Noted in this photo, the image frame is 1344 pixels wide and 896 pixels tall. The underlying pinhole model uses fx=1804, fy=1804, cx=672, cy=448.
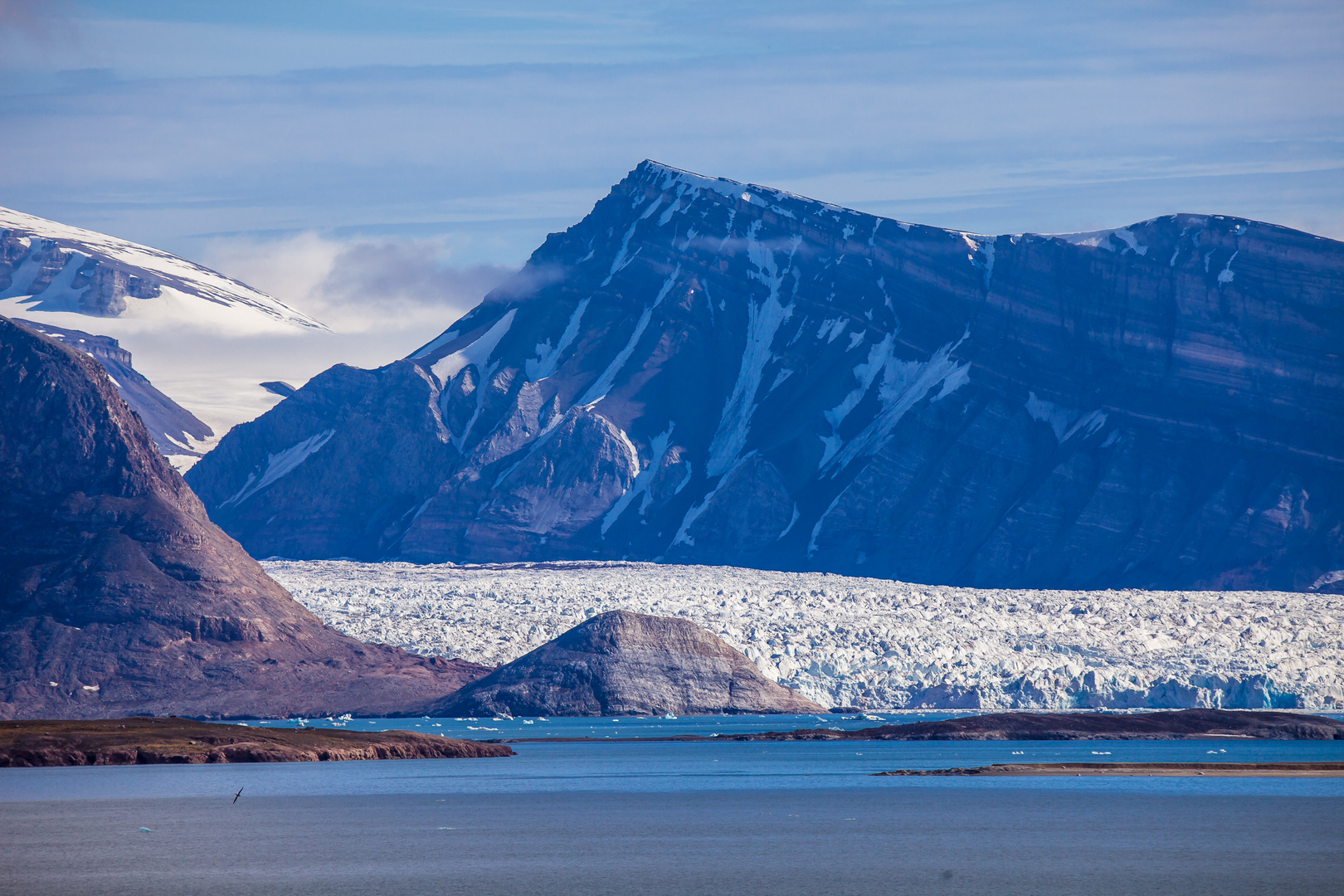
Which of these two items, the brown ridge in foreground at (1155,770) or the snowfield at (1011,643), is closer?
the brown ridge in foreground at (1155,770)

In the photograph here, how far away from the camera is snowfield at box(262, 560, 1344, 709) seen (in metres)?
159

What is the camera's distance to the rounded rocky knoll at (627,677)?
16575 cm

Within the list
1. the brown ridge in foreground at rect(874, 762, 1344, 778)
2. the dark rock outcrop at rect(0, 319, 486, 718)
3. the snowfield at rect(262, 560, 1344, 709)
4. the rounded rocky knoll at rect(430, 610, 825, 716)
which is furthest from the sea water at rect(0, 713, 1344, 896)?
the dark rock outcrop at rect(0, 319, 486, 718)

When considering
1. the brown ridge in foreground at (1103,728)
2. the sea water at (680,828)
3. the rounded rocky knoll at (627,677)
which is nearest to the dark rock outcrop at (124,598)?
the rounded rocky knoll at (627,677)

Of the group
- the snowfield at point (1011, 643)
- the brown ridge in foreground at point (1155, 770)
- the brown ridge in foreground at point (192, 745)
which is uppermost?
the snowfield at point (1011, 643)

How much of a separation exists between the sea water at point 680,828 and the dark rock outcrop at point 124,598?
3302cm

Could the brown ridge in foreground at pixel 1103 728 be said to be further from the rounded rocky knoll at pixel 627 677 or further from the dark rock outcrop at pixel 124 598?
the dark rock outcrop at pixel 124 598

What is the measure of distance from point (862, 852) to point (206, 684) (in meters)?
111

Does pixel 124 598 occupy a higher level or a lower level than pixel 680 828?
higher

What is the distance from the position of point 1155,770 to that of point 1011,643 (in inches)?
2266

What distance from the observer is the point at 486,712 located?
558ft

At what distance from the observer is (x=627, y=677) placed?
166000mm

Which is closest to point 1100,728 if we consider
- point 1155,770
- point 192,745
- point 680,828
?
point 1155,770

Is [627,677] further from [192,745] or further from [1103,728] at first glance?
[192,745]
